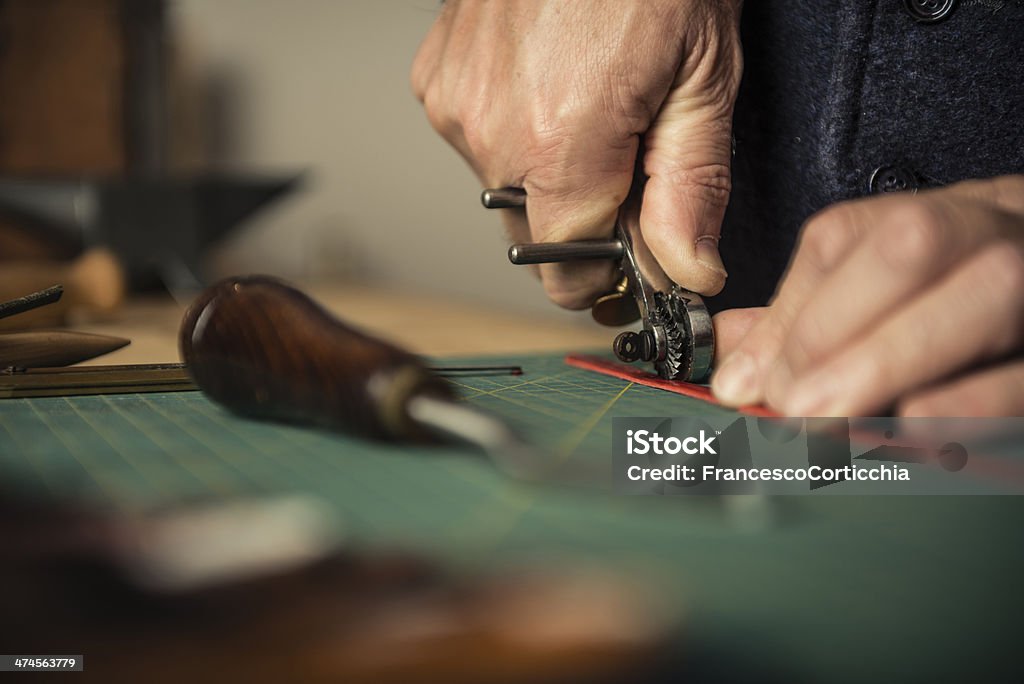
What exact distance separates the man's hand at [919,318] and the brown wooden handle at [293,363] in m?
0.21

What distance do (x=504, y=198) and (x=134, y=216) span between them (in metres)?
1.48

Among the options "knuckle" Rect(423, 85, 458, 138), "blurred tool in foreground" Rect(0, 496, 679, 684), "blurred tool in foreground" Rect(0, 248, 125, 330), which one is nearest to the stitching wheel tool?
"knuckle" Rect(423, 85, 458, 138)

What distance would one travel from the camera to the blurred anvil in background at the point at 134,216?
7.07 feet

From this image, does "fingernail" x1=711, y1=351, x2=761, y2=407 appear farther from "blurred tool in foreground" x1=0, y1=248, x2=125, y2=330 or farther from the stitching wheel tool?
"blurred tool in foreground" x1=0, y1=248, x2=125, y2=330

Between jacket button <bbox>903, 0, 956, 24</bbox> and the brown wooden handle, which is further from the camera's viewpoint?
jacket button <bbox>903, 0, 956, 24</bbox>

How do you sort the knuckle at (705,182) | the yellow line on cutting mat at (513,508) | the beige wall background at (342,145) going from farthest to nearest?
the beige wall background at (342,145) → the knuckle at (705,182) → the yellow line on cutting mat at (513,508)

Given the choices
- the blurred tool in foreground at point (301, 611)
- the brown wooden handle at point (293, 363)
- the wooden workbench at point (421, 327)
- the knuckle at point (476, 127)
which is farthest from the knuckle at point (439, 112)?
the blurred tool in foreground at point (301, 611)

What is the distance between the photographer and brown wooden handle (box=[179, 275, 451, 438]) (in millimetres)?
524

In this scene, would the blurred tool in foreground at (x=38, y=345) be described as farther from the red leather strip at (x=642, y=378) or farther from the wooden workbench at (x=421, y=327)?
the red leather strip at (x=642, y=378)

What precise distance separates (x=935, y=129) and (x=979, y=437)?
0.52 m

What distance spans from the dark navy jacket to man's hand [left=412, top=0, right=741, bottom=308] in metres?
0.10

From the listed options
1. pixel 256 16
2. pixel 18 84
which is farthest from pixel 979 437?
pixel 256 16

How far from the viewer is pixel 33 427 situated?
0.64m

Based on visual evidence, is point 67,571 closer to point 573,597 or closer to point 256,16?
point 573,597
